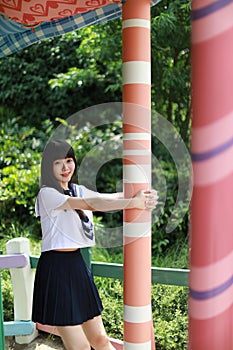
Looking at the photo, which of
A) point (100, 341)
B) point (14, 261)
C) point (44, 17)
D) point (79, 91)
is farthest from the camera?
point (79, 91)

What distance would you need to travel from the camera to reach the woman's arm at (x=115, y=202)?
75.3 inches

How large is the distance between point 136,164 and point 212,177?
1.00 meters

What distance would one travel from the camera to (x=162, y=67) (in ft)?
18.5

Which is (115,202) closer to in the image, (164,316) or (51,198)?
(51,198)

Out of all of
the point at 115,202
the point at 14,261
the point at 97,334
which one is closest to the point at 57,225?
the point at 115,202

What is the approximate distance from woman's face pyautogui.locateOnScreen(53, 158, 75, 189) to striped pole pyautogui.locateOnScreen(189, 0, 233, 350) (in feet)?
5.04

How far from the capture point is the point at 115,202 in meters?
2.02

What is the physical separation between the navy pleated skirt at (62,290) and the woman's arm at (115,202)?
29 centimetres

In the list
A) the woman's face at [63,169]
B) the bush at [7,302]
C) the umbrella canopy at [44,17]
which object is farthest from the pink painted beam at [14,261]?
the umbrella canopy at [44,17]

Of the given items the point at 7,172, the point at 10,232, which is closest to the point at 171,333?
the point at 10,232

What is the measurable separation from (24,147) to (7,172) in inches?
29.9

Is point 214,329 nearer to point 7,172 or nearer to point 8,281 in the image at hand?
point 8,281

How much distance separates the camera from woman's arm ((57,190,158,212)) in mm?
1913

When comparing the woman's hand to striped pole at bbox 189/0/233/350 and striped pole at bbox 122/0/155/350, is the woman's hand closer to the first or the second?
striped pole at bbox 122/0/155/350
